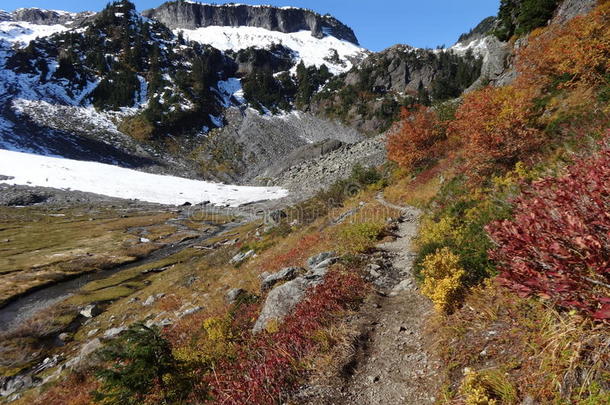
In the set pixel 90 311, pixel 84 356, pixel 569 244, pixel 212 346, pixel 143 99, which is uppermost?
pixel 143 99

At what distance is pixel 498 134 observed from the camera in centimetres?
1335

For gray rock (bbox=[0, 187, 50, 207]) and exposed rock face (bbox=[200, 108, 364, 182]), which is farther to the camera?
exposed rock face (bbox=[200, 108, 364, 182])

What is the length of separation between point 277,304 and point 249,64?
193807 millimetres

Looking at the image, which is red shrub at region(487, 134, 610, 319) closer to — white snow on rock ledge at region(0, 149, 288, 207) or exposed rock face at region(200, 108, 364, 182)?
white snow on rock ledge at region(0, 149, 288, 207)

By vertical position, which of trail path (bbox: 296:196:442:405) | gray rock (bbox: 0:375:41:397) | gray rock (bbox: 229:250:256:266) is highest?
trail path (bbox: 296:196:442:405)

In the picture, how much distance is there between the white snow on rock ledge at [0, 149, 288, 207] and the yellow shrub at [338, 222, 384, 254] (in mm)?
57239

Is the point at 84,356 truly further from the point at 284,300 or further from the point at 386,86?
the point at 386,86

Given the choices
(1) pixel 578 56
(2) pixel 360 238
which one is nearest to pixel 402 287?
(2) pixel 360 238

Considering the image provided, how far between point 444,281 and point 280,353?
3736 mm

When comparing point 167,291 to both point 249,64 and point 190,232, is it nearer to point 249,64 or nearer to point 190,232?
point 190,232

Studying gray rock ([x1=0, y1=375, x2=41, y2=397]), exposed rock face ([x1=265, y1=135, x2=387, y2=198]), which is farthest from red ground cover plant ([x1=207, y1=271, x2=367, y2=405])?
exposed rock face ([x1=265, y1=135, x2=387, y2=198])

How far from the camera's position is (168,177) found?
99.9 m

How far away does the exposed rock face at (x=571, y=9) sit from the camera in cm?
2301

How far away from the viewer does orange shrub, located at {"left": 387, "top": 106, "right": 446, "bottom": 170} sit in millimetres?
27266
